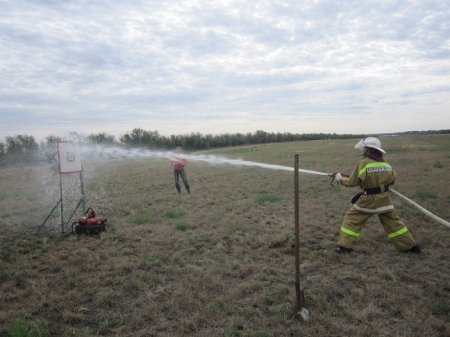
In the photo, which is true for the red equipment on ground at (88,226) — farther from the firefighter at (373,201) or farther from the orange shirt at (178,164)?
the firefighter at (373,201)

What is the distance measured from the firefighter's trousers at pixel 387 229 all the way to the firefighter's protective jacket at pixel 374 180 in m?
0.17

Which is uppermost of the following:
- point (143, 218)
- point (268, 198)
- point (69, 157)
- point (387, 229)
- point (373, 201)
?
point (69, 157)

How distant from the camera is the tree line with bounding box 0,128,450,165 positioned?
1639cm

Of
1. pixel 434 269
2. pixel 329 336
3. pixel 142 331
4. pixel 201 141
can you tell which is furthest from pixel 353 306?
pixel 201 141

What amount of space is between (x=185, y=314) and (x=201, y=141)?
189 ft

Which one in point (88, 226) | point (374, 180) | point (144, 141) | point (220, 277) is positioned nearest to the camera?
point (220, 277)

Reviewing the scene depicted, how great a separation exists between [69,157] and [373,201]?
737 cm

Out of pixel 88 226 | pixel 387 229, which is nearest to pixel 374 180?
pixel 387 229

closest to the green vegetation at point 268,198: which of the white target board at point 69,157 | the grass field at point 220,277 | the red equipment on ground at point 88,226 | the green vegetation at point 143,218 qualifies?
the grass field at point 220,277

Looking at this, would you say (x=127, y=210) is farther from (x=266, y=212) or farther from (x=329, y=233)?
(x=329, y=233)

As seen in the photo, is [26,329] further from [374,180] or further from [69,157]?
[374,180]

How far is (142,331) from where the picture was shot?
3955mm

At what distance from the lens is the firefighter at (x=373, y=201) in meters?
5.88

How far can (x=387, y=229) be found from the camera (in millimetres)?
6121
